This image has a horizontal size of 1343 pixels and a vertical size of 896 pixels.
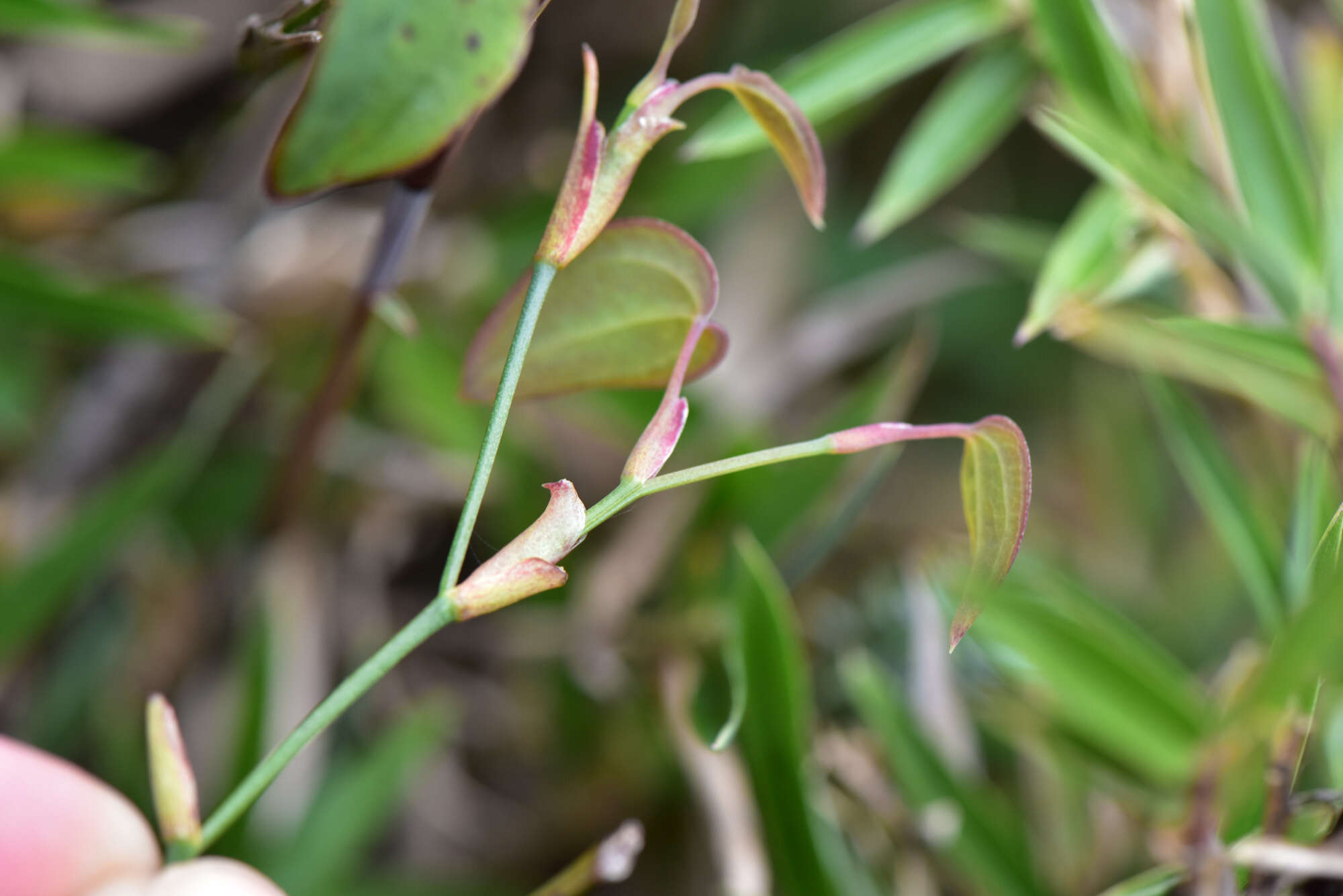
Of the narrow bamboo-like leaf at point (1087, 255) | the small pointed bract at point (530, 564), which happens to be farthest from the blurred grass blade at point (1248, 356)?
the small pointed bract at point (530, 564)

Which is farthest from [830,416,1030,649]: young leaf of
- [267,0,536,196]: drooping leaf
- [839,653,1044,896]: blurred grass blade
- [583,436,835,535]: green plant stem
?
[839,653,1044,896]: blurred grass blade

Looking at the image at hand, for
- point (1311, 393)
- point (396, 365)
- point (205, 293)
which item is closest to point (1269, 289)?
point (1311, 393)

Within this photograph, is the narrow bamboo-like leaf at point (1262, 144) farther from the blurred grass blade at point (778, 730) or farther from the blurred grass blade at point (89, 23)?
the blurred grass blade at point (89, 23)

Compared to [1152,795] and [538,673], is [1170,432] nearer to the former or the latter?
[1152,795]

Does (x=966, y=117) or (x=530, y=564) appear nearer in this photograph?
(x=530, y=564)

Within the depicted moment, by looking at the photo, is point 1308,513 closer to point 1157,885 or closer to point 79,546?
point 1157,885

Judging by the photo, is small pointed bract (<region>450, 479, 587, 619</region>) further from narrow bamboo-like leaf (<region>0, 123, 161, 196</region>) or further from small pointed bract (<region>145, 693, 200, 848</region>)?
narrow bamboo-like leaf (<region>0, 123, 161, 196</region>)

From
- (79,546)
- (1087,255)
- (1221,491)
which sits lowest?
(79,546)

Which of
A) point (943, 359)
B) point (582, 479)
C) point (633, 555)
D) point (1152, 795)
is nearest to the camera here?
point (1152, 795)

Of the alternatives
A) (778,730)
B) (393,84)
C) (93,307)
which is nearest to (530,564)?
(393,84)
